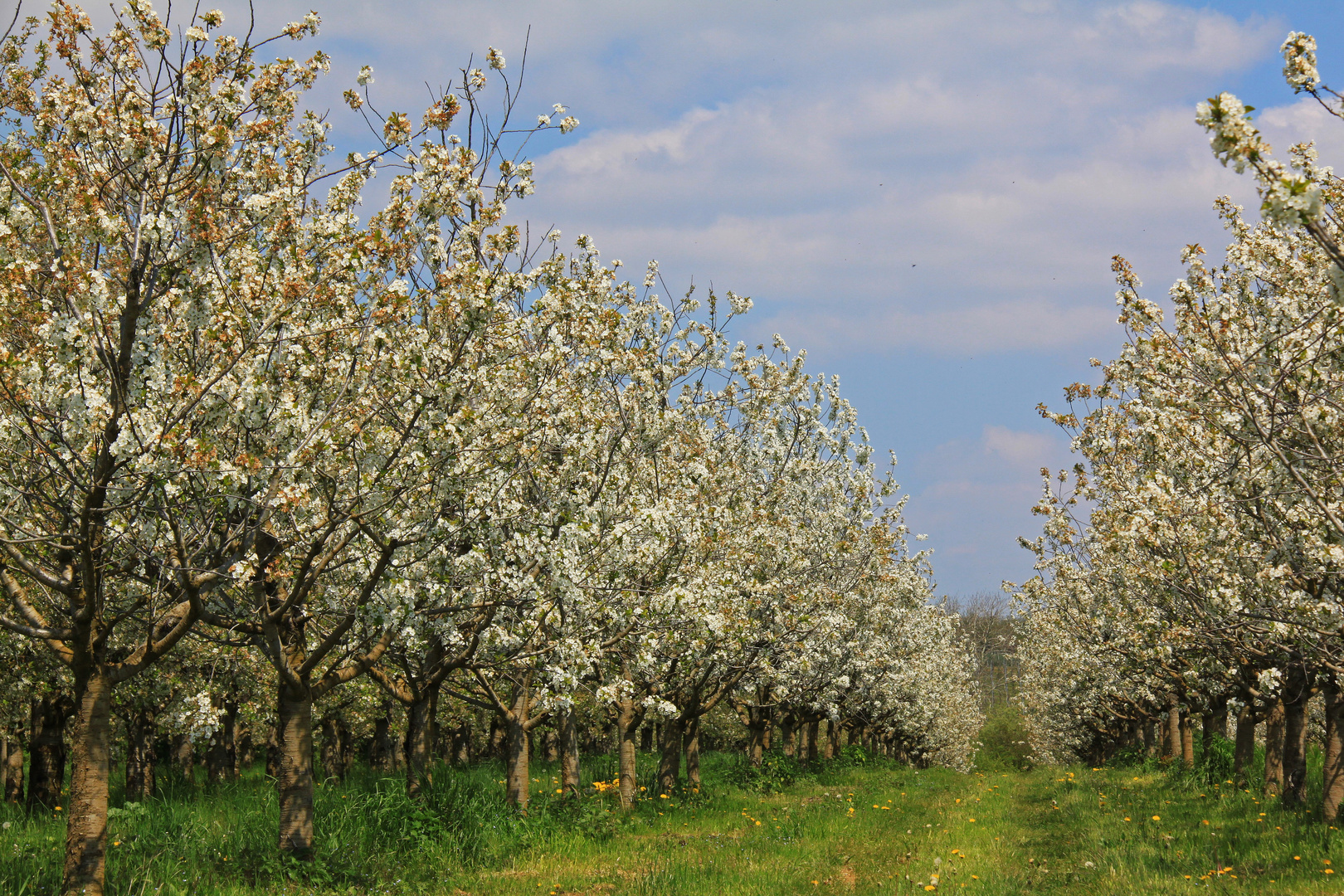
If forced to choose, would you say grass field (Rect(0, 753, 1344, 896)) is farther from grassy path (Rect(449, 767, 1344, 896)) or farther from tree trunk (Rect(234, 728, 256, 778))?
tree trunk (Rect(234, 728, 256, 778))

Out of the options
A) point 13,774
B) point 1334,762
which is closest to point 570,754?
point 1334,762

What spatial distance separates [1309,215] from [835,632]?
637 inches

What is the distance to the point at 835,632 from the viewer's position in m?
19.6

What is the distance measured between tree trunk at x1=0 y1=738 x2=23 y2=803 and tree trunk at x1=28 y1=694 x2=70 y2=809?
3037 millimetres

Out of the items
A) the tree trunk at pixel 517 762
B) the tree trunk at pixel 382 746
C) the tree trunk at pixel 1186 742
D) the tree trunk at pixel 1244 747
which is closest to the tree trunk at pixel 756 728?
the tree trunk at pixel 1186 742

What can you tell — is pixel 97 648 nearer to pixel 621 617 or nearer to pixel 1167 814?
pixel 621 617

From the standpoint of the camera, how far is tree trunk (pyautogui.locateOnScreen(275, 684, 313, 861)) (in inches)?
410

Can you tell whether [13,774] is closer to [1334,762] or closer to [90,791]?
[90,791]

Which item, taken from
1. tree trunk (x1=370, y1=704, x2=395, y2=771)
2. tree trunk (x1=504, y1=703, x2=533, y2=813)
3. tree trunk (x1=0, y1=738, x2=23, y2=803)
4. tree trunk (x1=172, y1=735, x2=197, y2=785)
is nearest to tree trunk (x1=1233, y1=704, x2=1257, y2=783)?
tree trunk (x1=504, y1=703, x2=533, y2=813)

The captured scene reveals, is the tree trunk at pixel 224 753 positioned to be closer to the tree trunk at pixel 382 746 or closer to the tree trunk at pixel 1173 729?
the tree trunk at pixel 382 746

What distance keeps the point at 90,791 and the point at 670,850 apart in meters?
7.94

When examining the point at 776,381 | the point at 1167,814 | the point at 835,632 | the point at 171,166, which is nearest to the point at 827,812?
the point at 835,632

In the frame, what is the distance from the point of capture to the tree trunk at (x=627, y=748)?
17297 mm

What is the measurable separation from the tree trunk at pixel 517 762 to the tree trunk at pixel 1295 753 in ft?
43.8
